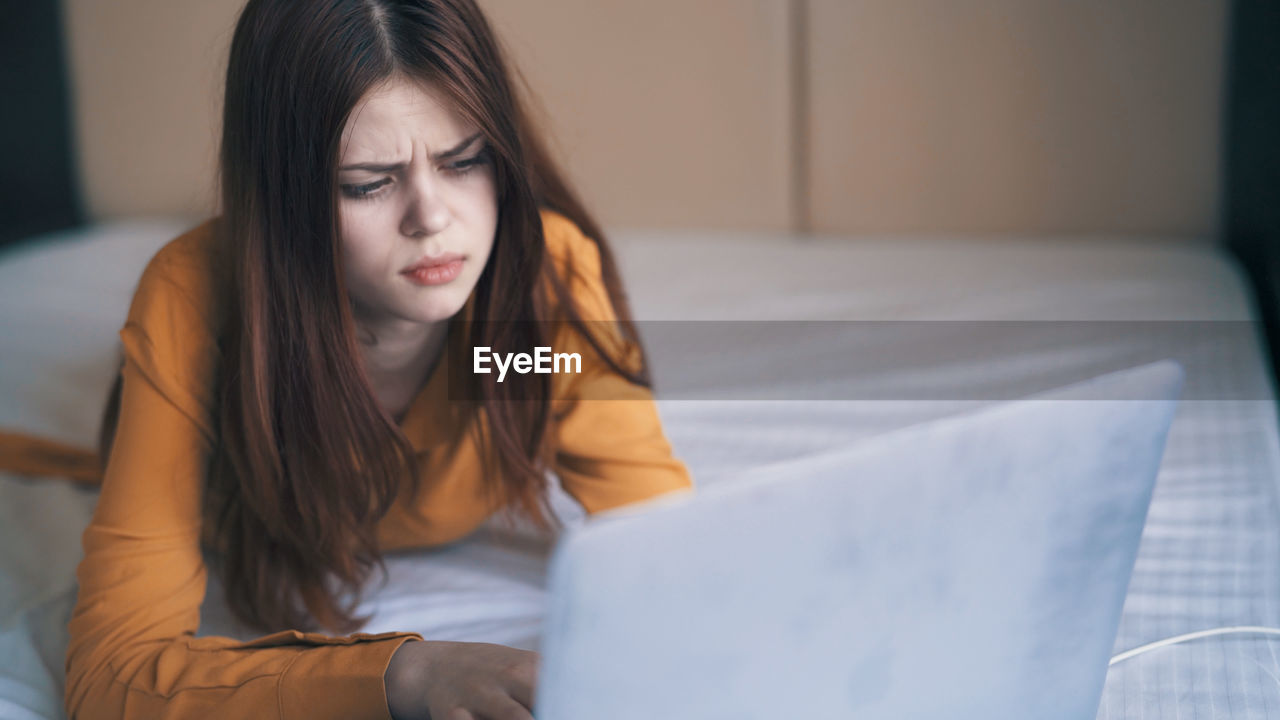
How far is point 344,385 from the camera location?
72 centimetres

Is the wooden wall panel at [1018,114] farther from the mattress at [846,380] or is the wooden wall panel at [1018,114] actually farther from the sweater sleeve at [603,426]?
the sweater sleeve at [603,426]

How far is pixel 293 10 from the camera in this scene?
24.3 inches

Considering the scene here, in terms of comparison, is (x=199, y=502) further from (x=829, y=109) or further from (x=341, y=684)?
(x=829, y=109)

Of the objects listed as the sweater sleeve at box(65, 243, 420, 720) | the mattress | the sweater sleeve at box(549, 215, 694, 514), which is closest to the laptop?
the mattress

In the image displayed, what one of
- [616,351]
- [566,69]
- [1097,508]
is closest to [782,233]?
[566,69]

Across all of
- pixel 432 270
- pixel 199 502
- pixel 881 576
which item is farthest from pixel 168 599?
pixel 881 576

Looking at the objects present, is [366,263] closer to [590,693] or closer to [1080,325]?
[590,693]

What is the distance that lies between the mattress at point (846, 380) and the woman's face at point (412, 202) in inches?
10.8

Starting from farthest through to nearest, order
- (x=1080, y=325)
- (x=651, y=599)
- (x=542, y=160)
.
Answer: (x=1080, y=325) < (x=542, y=160) < (x=651, y=599)

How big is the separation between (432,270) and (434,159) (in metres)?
0.07

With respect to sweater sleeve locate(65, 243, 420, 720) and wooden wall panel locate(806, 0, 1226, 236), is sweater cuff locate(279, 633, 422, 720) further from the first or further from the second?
wooden wall panel locate(806, 0, 1226, 236)

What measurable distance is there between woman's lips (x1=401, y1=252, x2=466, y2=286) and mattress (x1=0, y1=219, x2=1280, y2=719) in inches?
10.9

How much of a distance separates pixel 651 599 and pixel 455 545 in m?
0.62

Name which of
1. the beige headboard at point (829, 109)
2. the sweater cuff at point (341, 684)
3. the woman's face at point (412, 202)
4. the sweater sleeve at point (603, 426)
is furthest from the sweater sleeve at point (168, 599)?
the beige headboard at point (829, 109)
